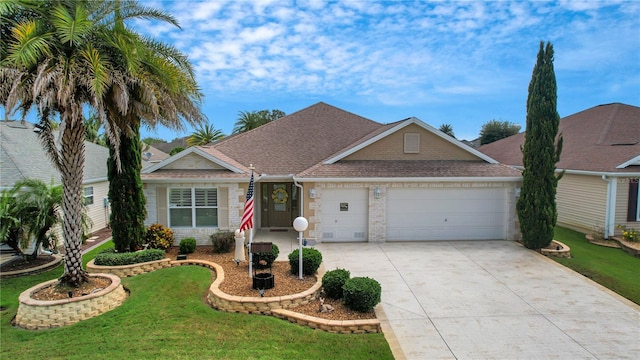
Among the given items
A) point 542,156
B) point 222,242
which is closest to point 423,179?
point 542,156

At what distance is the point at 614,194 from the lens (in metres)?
15.1

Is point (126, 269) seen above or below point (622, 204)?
below

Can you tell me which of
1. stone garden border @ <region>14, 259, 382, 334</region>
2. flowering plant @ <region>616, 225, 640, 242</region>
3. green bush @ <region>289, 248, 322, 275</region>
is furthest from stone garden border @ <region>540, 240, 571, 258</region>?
stone garden border @ <region>14, 259, 382, 334</region>

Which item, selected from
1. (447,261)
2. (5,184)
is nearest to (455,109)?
(447,261)

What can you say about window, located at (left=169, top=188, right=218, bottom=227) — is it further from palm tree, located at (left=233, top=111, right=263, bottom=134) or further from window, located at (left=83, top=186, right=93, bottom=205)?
palm tree, located at (left=233, top=111, right=263, bottom=134)

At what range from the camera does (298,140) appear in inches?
742

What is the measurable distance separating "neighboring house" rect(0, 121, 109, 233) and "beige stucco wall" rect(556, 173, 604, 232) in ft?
69.3

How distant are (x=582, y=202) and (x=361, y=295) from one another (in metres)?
14.6

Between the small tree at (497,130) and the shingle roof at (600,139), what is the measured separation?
20.9m

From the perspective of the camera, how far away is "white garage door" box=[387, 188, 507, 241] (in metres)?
14.7

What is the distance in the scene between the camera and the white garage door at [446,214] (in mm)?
14719

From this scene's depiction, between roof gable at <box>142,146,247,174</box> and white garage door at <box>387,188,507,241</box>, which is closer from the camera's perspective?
roof gable at <box>142,146,247,174</box>

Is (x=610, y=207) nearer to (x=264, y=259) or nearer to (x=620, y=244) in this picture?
(x=620, y=244)

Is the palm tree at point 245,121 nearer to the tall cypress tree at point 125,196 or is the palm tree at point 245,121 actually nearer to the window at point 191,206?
the window at point 191,206
